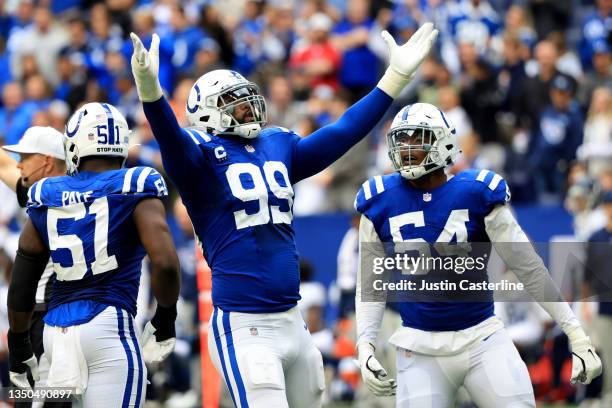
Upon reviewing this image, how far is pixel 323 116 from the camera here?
42.2 ft

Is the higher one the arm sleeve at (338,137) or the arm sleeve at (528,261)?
the arm sleeve at (338,137)

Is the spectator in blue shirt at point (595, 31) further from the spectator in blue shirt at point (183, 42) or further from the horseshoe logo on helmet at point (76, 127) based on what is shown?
the horseshoe logo on helmet at point (76, 127)

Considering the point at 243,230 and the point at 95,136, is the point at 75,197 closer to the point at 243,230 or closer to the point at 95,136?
the point at 95,136

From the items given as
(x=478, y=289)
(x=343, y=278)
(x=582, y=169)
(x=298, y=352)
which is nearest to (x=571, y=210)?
(x=582, y=169)

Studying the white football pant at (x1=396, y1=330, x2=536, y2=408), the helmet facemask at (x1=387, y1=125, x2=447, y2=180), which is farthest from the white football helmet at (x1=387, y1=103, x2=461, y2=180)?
the white football pant at (x1=396, y1=330, x2=536, y2=408)

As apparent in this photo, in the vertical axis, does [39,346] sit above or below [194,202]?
below

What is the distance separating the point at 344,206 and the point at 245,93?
249 inches

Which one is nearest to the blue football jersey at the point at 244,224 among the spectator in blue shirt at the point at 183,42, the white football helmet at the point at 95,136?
the white football helmet at the point at 95,136

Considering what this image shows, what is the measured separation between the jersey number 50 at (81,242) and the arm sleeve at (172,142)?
1.19ft

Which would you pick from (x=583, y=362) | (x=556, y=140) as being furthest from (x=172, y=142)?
(x=556, y=140)

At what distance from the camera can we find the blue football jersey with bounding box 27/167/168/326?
618cm

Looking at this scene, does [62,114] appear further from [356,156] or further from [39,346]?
[39,346]

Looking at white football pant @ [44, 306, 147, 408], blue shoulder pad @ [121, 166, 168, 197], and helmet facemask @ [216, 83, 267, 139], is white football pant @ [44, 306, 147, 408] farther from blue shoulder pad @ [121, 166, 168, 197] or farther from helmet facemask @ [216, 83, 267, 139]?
helmet facemask @ [216, 83, 267, 139]

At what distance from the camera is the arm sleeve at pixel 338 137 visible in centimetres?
659
